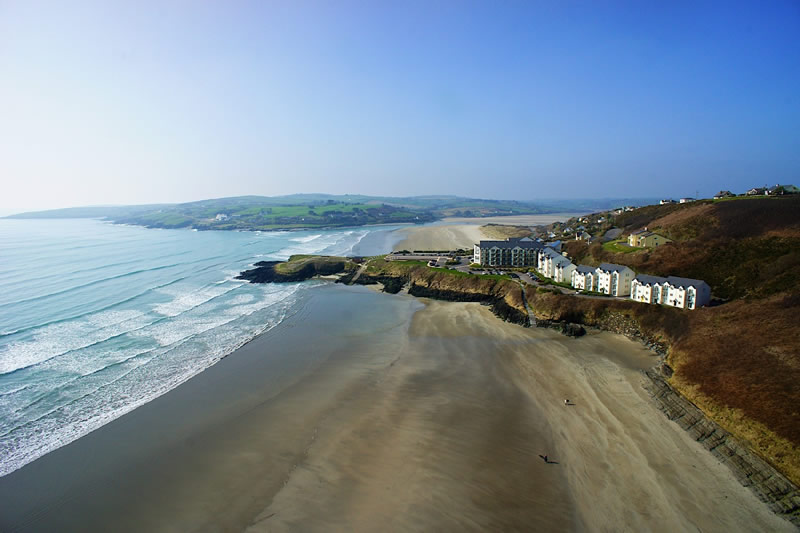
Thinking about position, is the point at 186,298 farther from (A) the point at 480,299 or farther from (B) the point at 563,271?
(B) the point at 563,271

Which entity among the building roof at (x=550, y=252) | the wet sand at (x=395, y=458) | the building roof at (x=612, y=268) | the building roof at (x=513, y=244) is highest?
the building roof at (x=513, y=244)

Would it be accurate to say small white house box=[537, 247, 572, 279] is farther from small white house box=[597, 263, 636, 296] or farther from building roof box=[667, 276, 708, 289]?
building roof box=[667, 276, 708, 289]

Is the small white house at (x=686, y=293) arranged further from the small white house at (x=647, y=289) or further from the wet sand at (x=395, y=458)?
the wet sand at (x=395, y=458)

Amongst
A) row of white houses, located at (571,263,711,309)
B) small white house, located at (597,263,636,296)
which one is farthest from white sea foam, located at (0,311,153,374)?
small white house, located at (597,263,636,296)

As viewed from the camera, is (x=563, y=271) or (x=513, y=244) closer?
(x=563, y=271)

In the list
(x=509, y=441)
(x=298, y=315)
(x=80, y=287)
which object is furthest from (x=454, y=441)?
(x=80, y=287)

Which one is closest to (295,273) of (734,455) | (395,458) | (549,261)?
(549,261)

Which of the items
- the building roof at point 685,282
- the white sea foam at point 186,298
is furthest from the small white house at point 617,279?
the white sea foam at point 186,298

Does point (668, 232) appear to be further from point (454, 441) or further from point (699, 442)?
point (454, 441)
